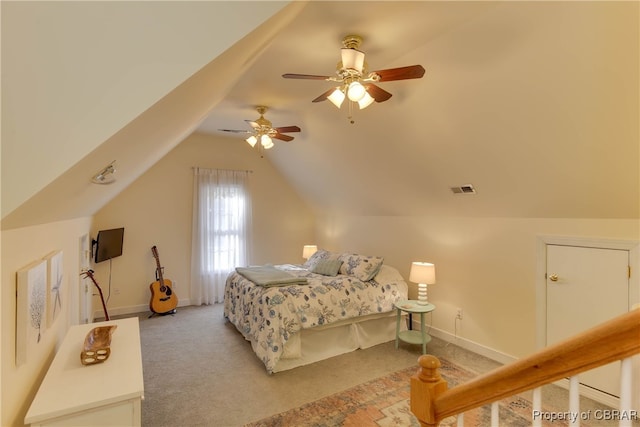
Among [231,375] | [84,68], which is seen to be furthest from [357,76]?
[231,375]

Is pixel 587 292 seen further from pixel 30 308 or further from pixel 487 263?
pixel 30 308

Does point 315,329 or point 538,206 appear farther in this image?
point 315,329

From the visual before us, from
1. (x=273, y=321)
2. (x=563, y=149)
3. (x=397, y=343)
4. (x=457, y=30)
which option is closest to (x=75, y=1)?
(x=457, y=30)

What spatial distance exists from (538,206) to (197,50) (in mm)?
3103

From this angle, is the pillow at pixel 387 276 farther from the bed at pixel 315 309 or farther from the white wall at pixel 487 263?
the white wall at pixel 487 263

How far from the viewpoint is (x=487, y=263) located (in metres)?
3.39

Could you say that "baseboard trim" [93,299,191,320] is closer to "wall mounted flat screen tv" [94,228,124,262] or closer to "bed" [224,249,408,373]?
"wall mounted flat screen tv" [94,228,124,262]

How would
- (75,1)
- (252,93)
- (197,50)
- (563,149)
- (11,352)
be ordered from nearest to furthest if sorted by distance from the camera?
(75,1) < (197,50) < (11,352) < (563,149) < (252,93)

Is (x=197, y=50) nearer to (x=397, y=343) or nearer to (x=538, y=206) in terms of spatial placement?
(x=538, y=206)

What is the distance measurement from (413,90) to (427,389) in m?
2.45

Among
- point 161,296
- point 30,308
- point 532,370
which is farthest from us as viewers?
point 161,296

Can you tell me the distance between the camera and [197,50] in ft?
3.75

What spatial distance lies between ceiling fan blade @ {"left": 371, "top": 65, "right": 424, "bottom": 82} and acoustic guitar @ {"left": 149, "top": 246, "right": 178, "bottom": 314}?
4.39 metres

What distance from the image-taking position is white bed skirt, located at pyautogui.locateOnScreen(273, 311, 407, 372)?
316cm
